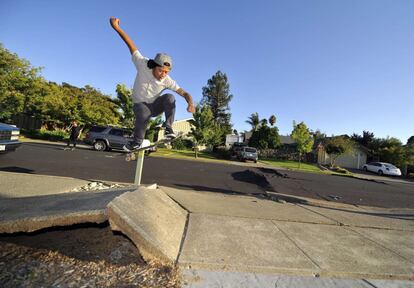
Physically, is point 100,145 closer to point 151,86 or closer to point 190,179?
point 190,179

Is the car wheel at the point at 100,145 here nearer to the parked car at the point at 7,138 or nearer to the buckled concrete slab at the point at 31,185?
the parked car at the point at 7,138

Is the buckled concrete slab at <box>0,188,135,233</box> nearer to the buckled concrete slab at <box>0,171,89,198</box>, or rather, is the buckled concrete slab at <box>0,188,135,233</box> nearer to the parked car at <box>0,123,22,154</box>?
the buckled concrete slab at <box>0,171,89,198</box>

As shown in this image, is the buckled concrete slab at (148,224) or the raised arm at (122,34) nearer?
the buckled concrete slab at (148,224)

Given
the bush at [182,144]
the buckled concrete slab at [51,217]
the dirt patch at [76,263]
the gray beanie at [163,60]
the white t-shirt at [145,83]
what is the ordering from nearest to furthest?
the dirt patch at [76,263] < the buckled concrete slab at [51,217] < the gray beanie at [163,60] < the white t-shirt at [145,83] < the bush at [182,144]

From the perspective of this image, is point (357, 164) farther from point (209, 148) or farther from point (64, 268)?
point (64, 268)

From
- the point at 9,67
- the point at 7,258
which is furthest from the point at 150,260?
the point at 9,67

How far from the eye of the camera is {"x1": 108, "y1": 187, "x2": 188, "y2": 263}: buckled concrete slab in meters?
2.48

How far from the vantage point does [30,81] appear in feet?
80.8

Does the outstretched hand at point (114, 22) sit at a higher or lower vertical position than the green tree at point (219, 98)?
lower

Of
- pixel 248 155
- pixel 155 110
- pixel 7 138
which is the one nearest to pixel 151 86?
pixel 155 110

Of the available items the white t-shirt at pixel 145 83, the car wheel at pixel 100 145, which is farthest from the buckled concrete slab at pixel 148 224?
the car wheel at pixel 100 145

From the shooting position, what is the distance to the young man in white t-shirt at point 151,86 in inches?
155

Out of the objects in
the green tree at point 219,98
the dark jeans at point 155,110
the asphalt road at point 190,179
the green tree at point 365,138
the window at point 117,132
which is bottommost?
the asphalt road at point 190,179

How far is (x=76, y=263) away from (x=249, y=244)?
1858 mm
